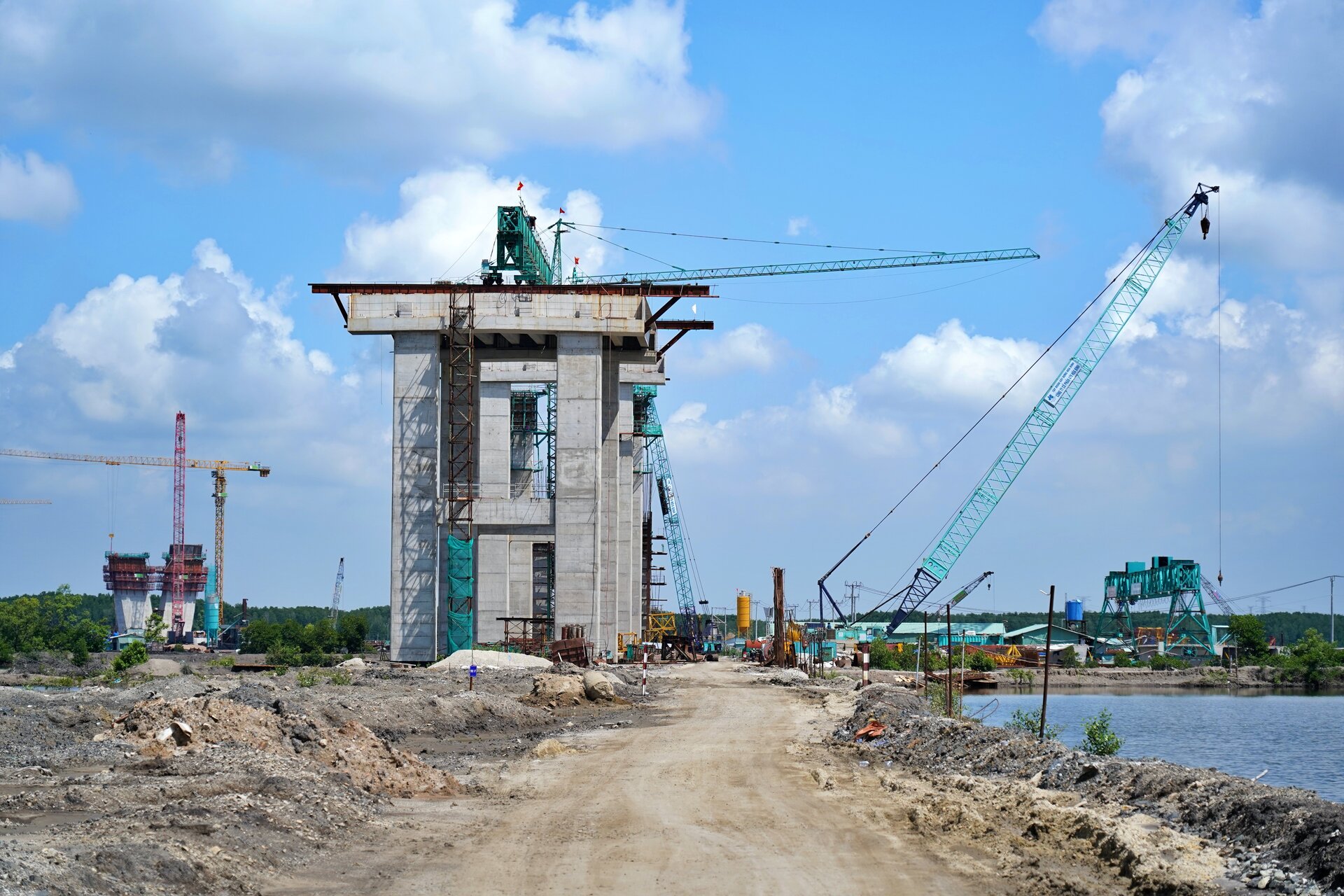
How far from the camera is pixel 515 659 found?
5975 cm

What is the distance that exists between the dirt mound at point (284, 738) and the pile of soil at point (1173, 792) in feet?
34.0

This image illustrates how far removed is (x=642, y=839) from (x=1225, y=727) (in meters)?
52.5

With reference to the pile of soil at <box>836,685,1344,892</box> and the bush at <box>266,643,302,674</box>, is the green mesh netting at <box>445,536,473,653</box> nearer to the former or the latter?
the bush at <box>266,643,302,674</box>

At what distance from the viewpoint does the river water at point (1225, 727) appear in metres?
39.8

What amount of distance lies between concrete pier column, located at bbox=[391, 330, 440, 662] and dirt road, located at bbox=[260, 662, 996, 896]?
45.8 meters

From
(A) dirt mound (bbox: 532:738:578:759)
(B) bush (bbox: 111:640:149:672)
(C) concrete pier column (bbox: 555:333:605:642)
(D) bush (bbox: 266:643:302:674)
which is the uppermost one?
(C) concrete pier column (bbox: 555:333:605:642)

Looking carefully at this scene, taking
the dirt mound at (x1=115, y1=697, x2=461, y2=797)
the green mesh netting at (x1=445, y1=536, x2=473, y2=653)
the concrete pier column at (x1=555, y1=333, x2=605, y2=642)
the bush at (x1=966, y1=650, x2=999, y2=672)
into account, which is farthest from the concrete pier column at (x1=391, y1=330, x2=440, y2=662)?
the bush at (x1=966, y1=650, x2=999, y2=672)

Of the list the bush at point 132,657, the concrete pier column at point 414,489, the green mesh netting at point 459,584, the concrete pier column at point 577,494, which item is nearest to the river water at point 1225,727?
the concrete pier column at point 577,494

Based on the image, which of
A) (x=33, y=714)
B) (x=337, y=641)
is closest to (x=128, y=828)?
(x=33, y=714)

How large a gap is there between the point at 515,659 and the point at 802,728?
1034 inches

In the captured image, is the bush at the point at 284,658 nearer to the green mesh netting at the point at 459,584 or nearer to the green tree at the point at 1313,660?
the green mesh netting at the point at 459,584

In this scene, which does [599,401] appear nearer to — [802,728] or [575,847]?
[802,728]

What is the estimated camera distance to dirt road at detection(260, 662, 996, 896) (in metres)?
14.3

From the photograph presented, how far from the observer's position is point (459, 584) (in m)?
70.7
